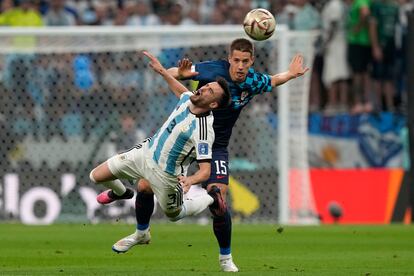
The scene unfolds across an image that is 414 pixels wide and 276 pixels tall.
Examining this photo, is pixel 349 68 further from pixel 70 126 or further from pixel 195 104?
pixel 195 104

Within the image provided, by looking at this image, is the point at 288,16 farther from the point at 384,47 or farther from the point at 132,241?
the point at 132,241

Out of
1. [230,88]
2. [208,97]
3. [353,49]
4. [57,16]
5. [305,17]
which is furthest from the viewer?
[57,16]

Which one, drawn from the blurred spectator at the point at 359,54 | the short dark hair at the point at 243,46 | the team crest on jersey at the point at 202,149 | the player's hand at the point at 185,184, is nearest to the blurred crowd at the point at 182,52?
the blurred spectator at the point at 359,54

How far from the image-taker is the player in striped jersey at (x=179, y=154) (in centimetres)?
1188

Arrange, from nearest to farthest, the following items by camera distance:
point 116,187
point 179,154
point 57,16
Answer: point 179,154
point 116,187
point 57,16

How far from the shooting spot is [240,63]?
12.9 m

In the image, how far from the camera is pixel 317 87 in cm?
2322

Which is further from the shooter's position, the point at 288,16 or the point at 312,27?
the point at 288,16

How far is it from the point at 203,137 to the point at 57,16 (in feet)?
41.6

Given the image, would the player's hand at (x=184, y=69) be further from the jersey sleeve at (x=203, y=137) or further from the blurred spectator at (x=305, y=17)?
the blurred spectator at (x=305, y=17)

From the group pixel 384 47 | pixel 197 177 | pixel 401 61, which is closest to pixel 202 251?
pixel 197 177

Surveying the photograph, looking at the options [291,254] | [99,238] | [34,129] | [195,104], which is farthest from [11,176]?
[195,104]

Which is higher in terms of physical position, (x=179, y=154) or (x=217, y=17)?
(x=217, y=17)

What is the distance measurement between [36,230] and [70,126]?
3.67m
